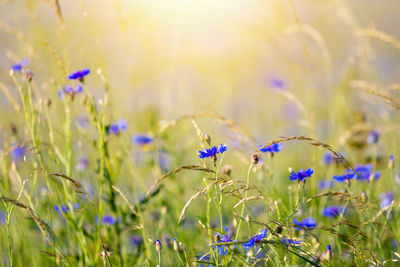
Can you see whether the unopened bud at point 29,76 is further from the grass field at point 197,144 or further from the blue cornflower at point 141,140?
the blue cornflower at point 141,140

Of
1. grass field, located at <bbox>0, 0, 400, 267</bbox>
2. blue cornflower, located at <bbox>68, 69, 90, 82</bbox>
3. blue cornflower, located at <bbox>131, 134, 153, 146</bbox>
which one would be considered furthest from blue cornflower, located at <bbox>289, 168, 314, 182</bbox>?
blue cornflower, located at <bbox>131, 134, 153, 146</bbox>

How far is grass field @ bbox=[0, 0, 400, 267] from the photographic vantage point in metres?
1.06

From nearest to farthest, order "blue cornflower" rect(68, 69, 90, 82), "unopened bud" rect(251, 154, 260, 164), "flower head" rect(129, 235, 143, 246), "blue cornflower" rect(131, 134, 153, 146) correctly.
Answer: "unopened bud" rect(251, 154, 260, 164)
"blue cornflower" rect(68, 69, 90, 82)
"flower head" rect(129, 235, 143, 246)
"blue cornflower" rect(131, 134, 153, 146)

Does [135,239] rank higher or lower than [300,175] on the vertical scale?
lower

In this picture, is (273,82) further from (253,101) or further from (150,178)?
(253,101)

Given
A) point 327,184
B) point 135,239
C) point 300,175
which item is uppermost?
point 327,184

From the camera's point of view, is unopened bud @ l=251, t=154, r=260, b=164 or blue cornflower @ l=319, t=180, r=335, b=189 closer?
unopened bud @ l=251, t=154, r=260, b=164

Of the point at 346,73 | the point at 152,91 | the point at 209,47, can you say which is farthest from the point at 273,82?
the point at 209,47

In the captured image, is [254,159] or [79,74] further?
[79,74]

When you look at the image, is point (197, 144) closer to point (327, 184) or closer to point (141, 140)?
point (141, 140)

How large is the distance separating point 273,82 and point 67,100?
6.09 ft

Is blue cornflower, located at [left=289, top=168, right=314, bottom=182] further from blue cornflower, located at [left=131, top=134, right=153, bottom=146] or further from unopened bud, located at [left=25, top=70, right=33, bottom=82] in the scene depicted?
blue cornflower, located at [left=131, top=134, right=153, bottom=146]

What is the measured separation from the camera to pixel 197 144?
2.65 m

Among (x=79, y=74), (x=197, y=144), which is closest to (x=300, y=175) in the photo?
(x=79, y=74)
